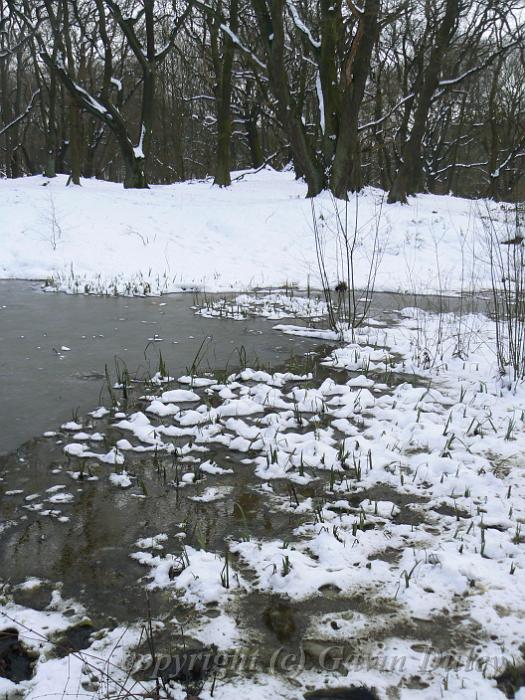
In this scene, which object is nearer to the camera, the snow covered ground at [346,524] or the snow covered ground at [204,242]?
the snow covered ground at [346,524]

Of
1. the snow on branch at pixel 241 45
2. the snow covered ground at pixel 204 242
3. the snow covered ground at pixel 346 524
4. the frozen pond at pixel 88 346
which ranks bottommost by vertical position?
the snow covered ground at pixel 346 524

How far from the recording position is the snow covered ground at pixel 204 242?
12367 millimetres

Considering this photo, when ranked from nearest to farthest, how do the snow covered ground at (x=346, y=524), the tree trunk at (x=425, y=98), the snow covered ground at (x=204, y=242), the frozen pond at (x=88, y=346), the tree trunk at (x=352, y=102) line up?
1. the snow covered ground at (x=346, y=524)
2. the frozen pond at (x=88, y=346)
3. the snow covered ground at (x=204, y=242)
4. the tree trunk at (x=352, y=102)
5. the tree trunk at (x=425, y=98)

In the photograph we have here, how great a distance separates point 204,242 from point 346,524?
11861 mm

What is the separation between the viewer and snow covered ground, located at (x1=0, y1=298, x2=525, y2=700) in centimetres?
222

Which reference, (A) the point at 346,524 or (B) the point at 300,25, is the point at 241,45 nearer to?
(B) the point at 300,25

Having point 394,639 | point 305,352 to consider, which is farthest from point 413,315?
point 394,639

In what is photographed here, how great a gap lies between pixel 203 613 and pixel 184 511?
90cm

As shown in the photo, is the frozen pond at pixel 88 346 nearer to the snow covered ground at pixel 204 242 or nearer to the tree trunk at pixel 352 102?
the snow covered ground at pixel 204 242

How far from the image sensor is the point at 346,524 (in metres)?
3.17

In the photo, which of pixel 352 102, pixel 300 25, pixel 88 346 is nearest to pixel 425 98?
pixel 352 102

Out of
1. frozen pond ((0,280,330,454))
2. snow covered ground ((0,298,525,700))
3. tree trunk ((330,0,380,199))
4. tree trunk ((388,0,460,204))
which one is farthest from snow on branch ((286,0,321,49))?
snow covered ground ((0,298,525,700))

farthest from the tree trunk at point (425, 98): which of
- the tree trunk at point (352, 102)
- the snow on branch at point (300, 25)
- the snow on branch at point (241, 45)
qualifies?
the snow on branch at point (241, 45)

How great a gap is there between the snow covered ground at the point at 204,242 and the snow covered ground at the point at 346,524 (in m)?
A: 6.48
